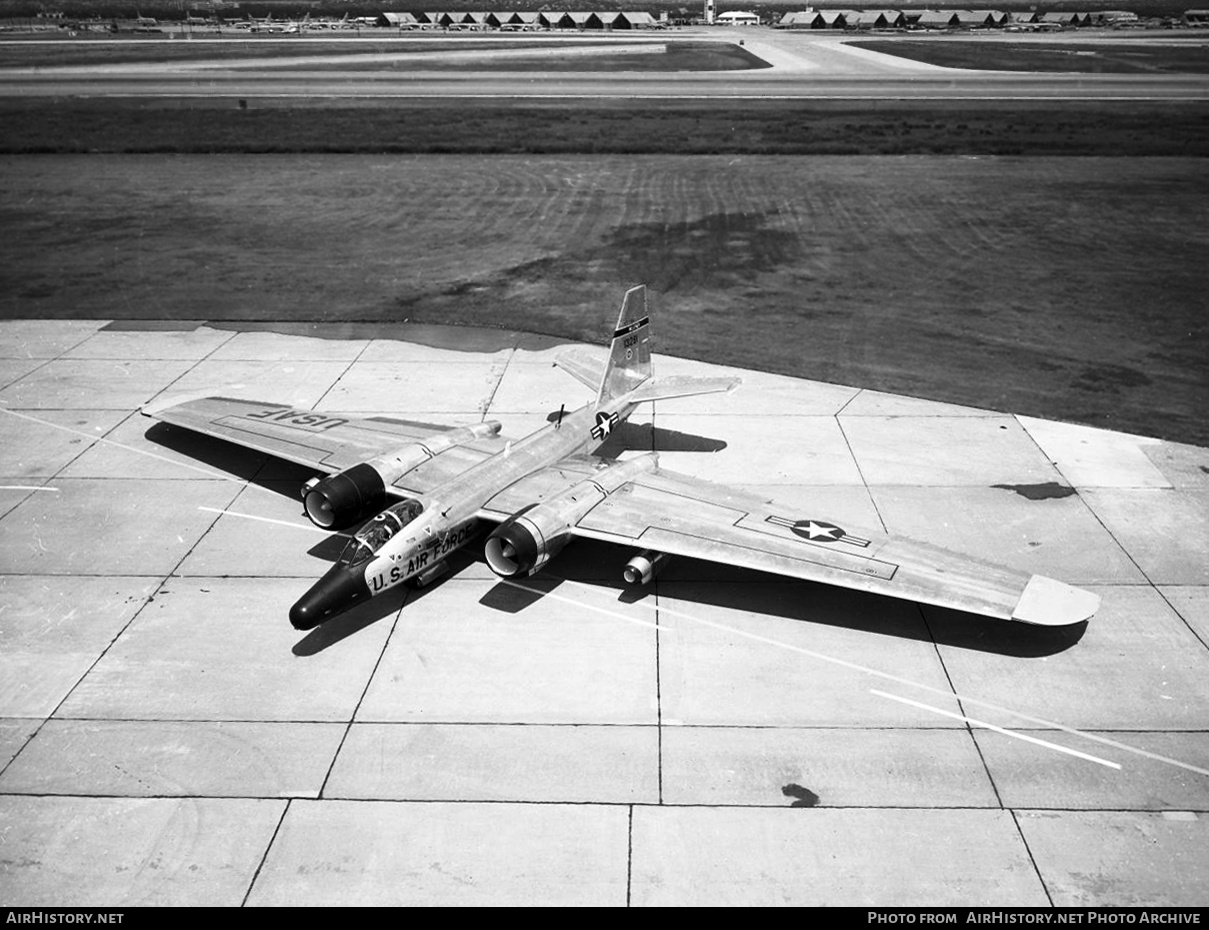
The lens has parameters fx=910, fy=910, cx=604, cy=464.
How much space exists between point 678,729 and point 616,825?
2263 mm

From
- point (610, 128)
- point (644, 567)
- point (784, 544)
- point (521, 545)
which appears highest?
point (610, 128)

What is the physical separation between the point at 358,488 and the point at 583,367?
26.1ft

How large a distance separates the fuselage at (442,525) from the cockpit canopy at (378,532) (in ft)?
0.15

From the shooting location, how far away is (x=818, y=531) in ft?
60.4

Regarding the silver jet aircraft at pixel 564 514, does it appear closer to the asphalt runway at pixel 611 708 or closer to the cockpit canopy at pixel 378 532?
the cockpit canopy at pixel 378 532

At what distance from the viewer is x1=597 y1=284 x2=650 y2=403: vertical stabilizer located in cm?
2305

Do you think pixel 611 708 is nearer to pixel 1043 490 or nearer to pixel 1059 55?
pixel 1043 490

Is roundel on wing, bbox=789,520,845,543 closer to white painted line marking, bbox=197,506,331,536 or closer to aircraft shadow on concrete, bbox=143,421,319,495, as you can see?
white painted line marking, bbox=197,506,331,536

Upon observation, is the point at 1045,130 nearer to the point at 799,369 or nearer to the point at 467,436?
the point at 799,369

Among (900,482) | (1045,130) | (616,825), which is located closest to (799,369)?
(900,482)

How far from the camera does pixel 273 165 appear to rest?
2229 inches

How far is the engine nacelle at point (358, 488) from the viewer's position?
18.8 metres

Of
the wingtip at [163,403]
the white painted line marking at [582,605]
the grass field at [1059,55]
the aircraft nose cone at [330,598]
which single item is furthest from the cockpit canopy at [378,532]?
the grass field at [1059,55]

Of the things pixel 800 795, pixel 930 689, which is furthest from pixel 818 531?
pixel 800 795
